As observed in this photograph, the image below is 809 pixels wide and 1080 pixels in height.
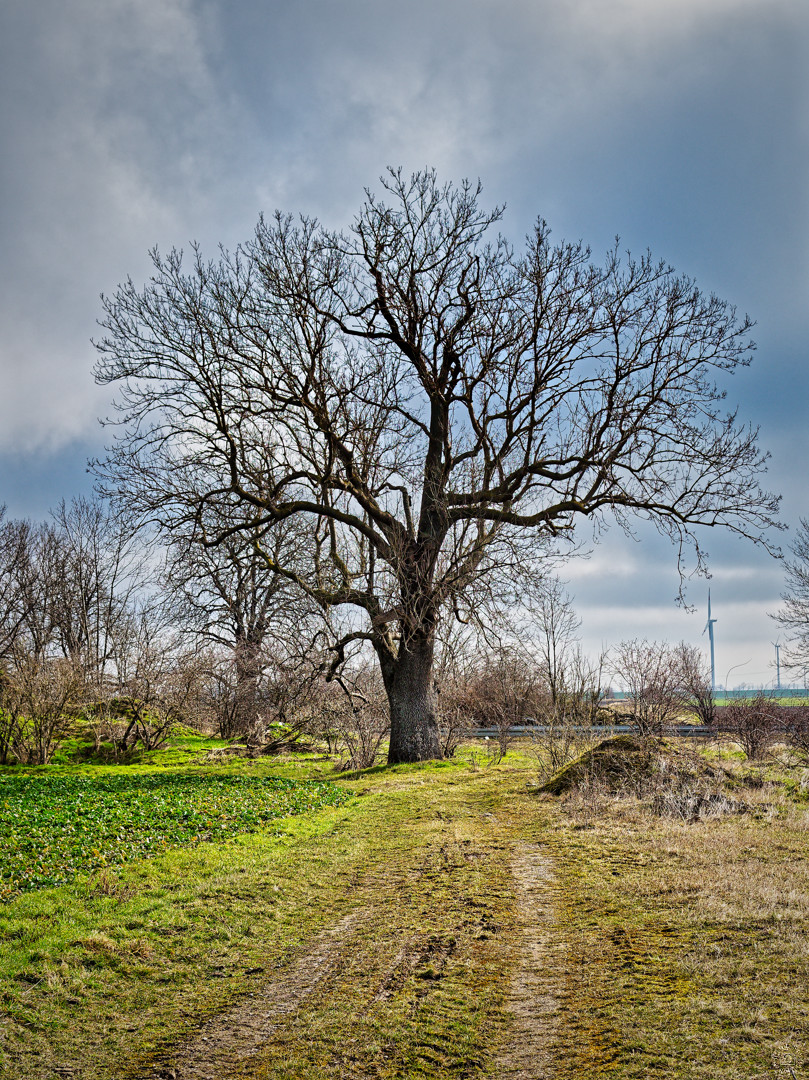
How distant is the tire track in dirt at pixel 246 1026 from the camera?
13.7 ft

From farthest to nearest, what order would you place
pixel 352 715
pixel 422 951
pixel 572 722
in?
pixel 352 715 < pixel 572 722 < pixel 422 951

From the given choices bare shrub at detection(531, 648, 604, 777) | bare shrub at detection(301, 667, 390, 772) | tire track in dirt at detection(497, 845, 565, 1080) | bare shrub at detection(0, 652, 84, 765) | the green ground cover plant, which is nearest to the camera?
tire track in dirt at detection(497, 845, 565, 1080)

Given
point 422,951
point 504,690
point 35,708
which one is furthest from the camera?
point 504,690

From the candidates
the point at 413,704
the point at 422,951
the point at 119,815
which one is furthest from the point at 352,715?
the point at 422,951

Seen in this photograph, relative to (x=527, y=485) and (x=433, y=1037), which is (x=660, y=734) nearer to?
(x=527, y=485)

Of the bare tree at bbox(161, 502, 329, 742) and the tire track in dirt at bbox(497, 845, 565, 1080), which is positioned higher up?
the bare tree at bbox(161, 502, 329, 742)

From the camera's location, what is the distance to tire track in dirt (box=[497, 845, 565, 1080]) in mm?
4086

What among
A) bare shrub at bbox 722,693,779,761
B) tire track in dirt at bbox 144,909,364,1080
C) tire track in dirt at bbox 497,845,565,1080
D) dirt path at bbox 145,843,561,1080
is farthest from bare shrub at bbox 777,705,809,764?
tire track in dirt at bbox 144,909,364,1080

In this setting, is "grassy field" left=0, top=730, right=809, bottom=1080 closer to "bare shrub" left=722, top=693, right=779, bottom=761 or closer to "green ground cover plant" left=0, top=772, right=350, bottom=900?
"green ground cover plant" left=0, top=772, right=350, bottom=900

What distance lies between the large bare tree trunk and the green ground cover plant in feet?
11.0

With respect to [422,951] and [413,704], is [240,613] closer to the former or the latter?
[413,704]

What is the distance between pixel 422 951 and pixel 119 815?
695cm

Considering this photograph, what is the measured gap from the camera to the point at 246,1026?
15.3 ft

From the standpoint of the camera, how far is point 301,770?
1945 centimetres
